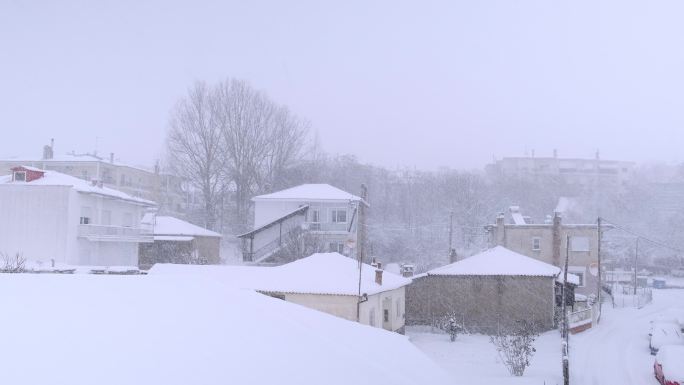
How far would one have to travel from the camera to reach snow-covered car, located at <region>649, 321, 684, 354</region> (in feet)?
80.3

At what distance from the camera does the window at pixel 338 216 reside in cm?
4567

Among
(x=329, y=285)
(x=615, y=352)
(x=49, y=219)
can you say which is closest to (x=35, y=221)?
(x=49, y=219)

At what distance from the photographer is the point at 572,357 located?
2364 cm

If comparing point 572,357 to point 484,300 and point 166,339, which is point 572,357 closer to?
point 484,300

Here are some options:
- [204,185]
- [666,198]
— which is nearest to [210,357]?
[204,185]

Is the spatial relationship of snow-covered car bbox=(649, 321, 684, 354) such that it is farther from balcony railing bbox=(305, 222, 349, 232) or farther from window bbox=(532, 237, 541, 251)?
balcony railing bbox=(305, 222, 349, 232)

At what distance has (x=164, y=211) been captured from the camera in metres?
68.4

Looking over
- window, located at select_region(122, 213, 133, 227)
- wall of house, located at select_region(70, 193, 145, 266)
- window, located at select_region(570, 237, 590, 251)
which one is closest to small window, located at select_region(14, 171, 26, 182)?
wall of house, located at select_region(70, 193, 145, 266)

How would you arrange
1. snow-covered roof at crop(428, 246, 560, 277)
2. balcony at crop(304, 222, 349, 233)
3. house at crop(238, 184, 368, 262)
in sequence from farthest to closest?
balcony at crop(304, 222, 349, 233) → house at crop(238, 184, 368, 262) → snow-covered roof at crop(428, 246, 560, 277)

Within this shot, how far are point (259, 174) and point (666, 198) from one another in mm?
60614

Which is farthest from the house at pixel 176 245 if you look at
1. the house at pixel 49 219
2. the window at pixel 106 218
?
the house at pixel 49 219

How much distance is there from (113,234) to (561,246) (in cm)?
2931

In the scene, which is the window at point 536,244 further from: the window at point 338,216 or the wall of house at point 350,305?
the wall of house at point 350,305

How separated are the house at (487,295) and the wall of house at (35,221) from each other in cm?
1841
